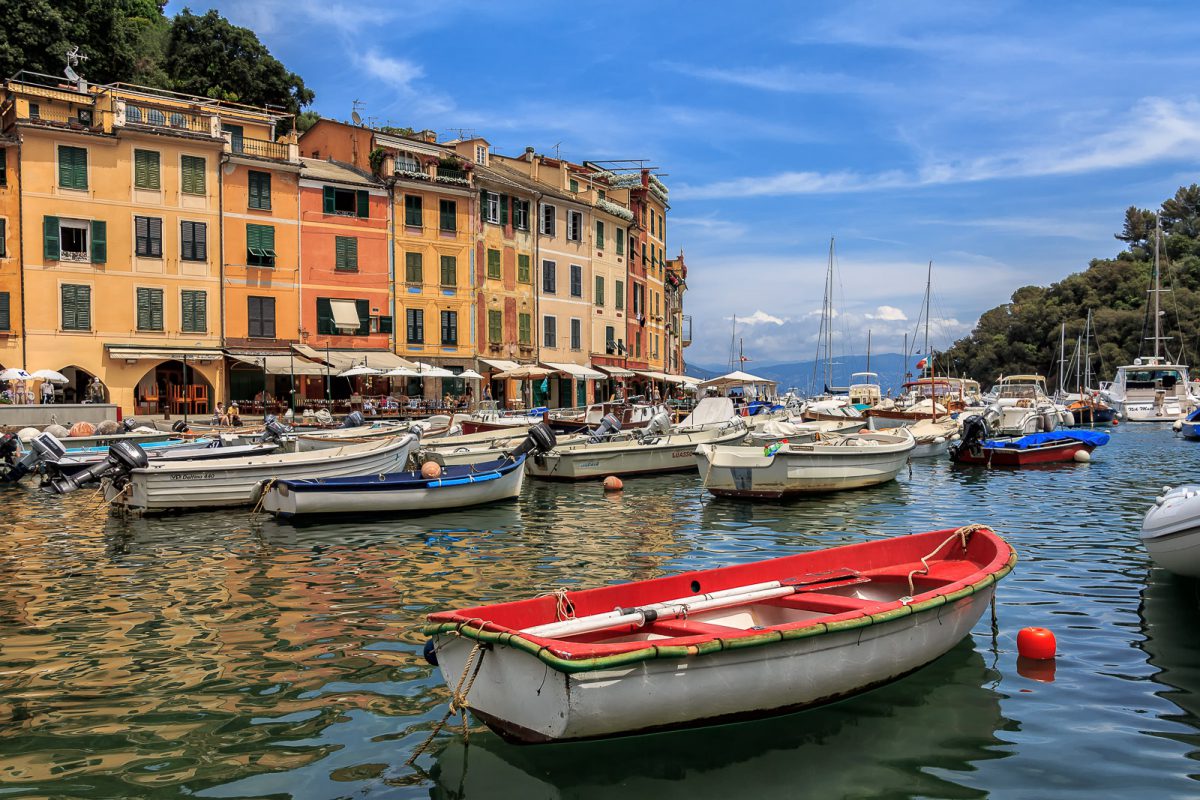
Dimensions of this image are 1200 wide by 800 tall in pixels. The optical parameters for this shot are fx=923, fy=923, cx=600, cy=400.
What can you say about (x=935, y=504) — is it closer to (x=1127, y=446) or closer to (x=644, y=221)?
(x=1127, y=446)

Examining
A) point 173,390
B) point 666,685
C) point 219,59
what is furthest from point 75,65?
point 666,685

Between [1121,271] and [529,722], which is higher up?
[1121,271]

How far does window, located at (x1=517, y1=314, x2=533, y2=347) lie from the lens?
47.1 meters

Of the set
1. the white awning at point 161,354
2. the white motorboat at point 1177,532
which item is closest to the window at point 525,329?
the white awning at point 161,354

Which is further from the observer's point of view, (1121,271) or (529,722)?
(1121,271)

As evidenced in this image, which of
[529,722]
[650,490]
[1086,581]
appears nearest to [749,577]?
[529,722]

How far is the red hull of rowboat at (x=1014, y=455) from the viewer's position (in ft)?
91.3

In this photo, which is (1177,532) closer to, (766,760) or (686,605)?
(686,605)

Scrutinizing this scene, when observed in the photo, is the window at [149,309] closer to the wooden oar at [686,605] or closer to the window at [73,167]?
the window at [73,167]

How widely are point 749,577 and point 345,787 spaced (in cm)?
419

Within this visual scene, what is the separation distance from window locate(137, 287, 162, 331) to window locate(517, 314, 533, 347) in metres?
16.9

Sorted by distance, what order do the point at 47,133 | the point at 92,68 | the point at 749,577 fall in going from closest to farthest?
the point at 749,577 → the point at 47,133 → the point at 92,68

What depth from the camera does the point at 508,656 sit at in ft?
19.2

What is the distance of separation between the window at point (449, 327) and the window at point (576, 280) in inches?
332
